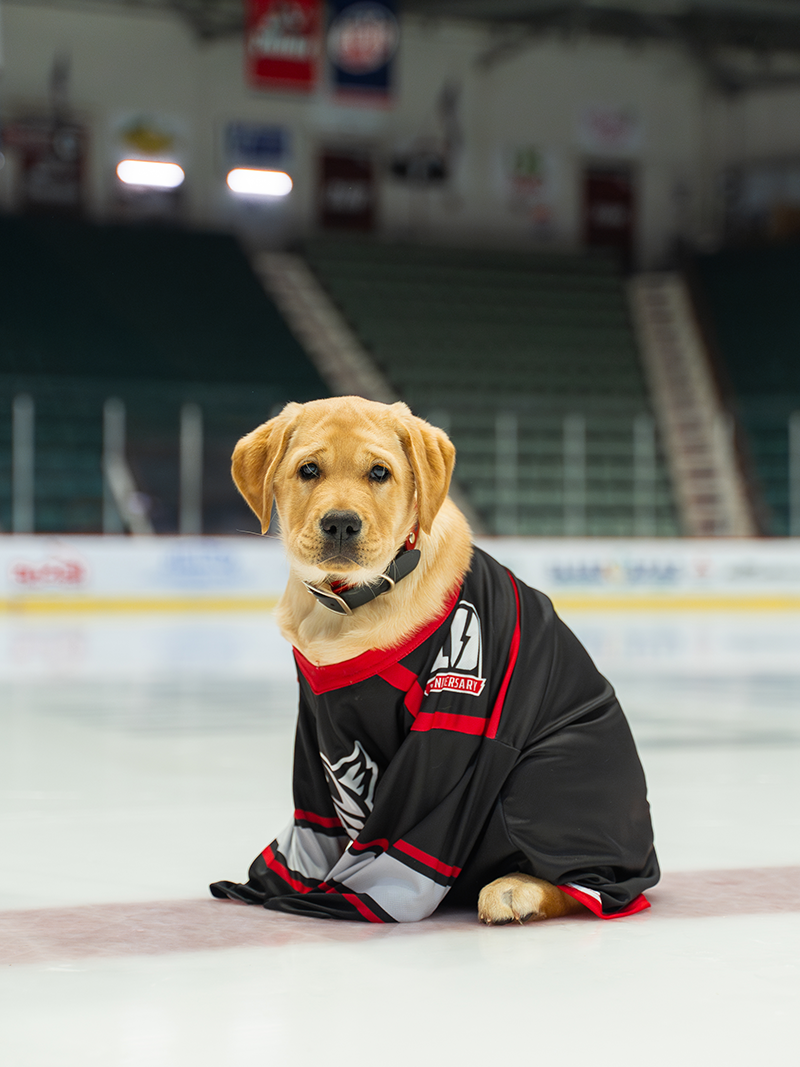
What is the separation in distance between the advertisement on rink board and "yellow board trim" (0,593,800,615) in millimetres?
10

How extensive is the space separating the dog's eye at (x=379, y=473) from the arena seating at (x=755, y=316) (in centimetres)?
1775

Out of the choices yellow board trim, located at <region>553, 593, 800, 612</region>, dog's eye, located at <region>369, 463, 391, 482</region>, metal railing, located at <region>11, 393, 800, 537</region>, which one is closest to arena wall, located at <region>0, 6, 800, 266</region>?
metal railing, located at <region>11, 393, 800, 537</region>

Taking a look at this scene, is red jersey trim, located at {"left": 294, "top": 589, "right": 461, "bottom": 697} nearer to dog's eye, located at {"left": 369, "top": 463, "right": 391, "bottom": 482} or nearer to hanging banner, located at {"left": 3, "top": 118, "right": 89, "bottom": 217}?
dog's eye, located at {"left": 369, "top": 463, "right": 391, "bottom": 482}

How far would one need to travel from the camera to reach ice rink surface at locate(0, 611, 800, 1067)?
2117 mm

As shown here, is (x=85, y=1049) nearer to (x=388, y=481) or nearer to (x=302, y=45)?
(x=388, y=481)

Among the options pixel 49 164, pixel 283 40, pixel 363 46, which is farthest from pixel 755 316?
pixel 49 164

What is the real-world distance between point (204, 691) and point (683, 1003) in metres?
5.35

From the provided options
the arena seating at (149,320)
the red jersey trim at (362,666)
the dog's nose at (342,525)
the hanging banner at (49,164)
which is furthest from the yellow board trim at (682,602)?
the dog's nose at (342,525)

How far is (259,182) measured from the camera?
2295cm

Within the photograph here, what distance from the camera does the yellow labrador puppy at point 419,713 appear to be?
272 centimetres

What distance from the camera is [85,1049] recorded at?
208 centimetres

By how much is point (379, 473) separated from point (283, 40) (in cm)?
1436

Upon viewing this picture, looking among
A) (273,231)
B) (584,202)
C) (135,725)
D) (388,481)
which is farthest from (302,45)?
(388,481)

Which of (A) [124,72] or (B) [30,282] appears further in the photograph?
(A) [124,72]
